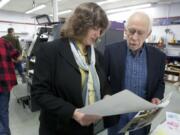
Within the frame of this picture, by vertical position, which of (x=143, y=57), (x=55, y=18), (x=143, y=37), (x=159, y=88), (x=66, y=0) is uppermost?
(x=66, y=0)

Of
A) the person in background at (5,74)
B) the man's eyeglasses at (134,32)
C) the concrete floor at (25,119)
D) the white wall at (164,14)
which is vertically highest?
the white wall at (164,14)

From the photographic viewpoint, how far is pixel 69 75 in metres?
1.11

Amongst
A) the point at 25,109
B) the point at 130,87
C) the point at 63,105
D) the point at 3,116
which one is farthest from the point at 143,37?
the point at 25,109

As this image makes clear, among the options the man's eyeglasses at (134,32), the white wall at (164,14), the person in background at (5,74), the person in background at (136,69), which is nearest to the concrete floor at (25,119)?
the person in background at (5,74)

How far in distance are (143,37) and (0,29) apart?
11.8 m

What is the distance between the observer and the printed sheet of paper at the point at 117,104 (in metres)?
0.91

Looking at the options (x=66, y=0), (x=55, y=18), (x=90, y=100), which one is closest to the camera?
(x=90, y=100)

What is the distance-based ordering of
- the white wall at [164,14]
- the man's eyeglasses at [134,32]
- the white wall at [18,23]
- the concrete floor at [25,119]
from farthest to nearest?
the white wall at [18,23]
the white wall at [164,14]
the concrete floor at [25,119]
the man's eyeglasses at [134,32]

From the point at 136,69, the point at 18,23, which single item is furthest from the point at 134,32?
the point at 18,23

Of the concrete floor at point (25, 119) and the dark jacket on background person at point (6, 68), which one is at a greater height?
the dark jacket on background person at point (6, 68)

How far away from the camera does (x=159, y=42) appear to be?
7902mm

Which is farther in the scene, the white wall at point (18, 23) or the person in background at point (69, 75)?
the white wall at point (18, 23)

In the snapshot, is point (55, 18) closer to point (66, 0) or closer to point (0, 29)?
point (66, 0)

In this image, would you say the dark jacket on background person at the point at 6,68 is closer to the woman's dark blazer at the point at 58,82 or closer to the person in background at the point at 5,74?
the person in background at the point at 5,74
